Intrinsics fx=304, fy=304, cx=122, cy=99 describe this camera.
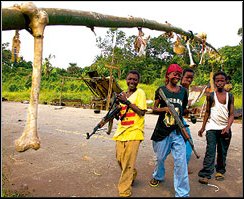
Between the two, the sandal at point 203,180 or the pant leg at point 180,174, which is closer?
the pant leg at point 180,174

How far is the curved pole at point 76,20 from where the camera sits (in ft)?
7.74

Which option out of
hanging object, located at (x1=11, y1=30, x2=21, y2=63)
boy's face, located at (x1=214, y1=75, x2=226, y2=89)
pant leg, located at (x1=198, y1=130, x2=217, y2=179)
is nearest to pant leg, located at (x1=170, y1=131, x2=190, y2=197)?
pant leg, located at (x1=198, y1=130, x2=217, y2=179)

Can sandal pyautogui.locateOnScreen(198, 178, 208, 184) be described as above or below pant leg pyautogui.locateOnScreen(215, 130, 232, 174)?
below

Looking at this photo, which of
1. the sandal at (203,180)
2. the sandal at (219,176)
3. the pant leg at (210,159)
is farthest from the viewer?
the sandal at (219,176)

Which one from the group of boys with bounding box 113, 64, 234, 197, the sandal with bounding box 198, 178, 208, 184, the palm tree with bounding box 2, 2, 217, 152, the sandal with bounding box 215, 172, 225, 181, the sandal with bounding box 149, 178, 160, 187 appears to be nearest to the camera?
the palm tree with bounding box 2, 2, 217, 152

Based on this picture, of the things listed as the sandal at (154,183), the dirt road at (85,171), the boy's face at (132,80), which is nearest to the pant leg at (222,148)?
the dirt road at (85,171)

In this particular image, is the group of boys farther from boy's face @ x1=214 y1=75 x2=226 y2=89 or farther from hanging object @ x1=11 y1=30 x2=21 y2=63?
hanging object @ x1=11 y1=30 x2=21 y2=63

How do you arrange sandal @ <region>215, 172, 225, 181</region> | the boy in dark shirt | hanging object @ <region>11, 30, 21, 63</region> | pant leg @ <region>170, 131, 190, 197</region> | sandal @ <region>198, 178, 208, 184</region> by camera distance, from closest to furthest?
1. hanging object @ <region>11, 30, 21, 63</region>
2. pant leg @ <region>170, 131, 190, 197</region>
3. the boy in dark shirt
4. sandal @ <region>198, 178, 208, 184</region>
5. sandal @ <region>215, 172, 225, 181</region>

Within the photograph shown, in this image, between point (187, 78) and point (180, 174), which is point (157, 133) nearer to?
point (180, 174)

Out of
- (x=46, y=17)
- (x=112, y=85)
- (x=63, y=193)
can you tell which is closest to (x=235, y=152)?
(x=63, y=193)

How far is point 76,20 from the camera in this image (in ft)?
9.25

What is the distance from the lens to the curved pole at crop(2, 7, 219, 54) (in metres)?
2.36

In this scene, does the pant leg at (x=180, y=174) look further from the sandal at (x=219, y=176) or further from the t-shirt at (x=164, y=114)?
the sandal at (x=219, y=176)

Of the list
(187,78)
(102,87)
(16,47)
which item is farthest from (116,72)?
(16,47)
